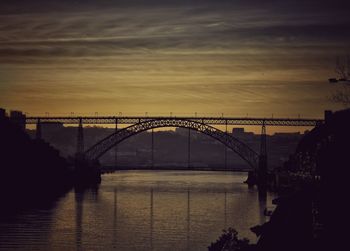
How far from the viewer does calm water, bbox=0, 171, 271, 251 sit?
45.5m

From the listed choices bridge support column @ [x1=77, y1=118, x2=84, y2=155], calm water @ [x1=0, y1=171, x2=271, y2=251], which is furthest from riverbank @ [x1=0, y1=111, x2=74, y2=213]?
calm water @ [x1=0, y1=171, x2=271, y2=251]

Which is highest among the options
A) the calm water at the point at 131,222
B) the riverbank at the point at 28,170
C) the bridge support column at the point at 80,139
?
the bridge support column at the point at 80,139

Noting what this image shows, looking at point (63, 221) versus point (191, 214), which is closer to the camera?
point (63, 221)

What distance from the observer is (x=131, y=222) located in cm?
5781

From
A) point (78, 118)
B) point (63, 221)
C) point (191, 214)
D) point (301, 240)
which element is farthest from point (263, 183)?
point (301, 240)

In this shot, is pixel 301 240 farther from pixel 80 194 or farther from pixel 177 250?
pixel 80 194

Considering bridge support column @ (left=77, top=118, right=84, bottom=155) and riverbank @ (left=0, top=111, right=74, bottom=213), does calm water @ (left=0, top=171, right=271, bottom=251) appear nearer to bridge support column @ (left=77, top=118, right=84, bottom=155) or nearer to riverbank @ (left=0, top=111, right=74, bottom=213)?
riverbank @ (left=0, top=111, right=74, bottom=213)

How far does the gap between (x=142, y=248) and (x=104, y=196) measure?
41112 millimetres

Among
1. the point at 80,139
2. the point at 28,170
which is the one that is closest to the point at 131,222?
the point at 28,170

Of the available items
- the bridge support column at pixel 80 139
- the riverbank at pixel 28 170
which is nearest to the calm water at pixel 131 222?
the riverbank at pixel 28 170

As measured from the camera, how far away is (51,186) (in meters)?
98.0

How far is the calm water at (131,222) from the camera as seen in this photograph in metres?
45.5

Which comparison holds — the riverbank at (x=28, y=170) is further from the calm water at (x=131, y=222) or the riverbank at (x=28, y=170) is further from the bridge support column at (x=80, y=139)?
the calm water at (x=131, y=222)

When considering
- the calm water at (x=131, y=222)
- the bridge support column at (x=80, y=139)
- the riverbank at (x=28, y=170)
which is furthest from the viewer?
the bridge support column at (x=80, y=139)
